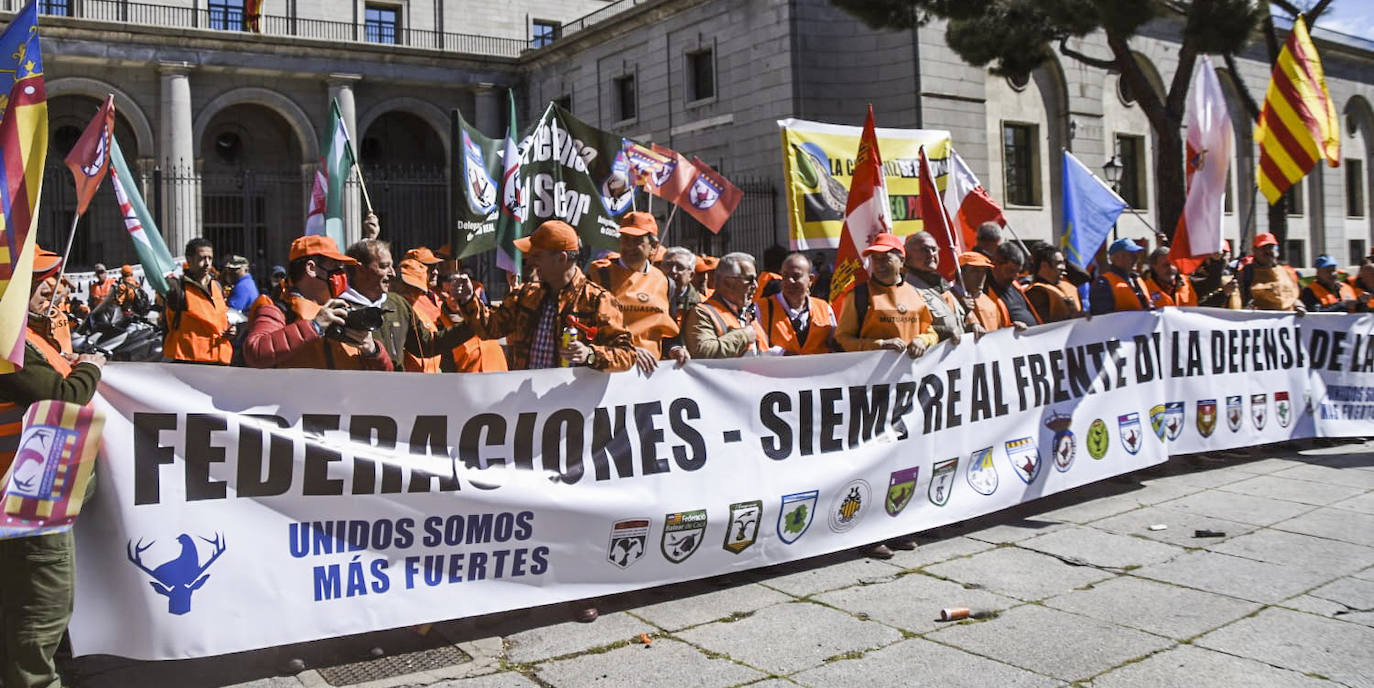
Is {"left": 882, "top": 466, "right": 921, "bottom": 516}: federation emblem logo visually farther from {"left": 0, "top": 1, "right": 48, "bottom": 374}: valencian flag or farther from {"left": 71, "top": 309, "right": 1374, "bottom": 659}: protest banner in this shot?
{"left": 0, "top": 1, "right": 48, "bottom": 374}: valencian flag

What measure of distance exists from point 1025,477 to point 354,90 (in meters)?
30.3

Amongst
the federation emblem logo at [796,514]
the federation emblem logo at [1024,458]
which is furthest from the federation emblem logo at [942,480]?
the federation emblem logo at [796,514]

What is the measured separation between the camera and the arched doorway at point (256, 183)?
1283 inches

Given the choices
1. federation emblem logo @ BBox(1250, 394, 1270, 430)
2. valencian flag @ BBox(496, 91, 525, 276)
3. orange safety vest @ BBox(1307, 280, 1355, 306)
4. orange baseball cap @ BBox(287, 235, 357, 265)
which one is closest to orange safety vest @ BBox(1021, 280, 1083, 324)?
federation emblem logo @ BBox(1250, 394, 1270, 430)

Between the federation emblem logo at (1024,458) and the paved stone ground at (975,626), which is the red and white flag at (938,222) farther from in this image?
the paved stone ground at (975,626)

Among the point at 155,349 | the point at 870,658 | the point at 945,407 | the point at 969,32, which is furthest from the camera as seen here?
the point at 969,32

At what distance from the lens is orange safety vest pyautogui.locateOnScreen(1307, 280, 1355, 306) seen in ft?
34.9

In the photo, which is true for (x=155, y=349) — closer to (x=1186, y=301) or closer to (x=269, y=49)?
(x=1186, y=301)

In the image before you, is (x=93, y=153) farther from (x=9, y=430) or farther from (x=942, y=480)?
(x=942, y=480)

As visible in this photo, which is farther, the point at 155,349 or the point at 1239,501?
the point at 155,349

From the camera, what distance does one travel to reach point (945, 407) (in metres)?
6.11

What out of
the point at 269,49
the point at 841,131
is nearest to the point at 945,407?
the point at 841,131

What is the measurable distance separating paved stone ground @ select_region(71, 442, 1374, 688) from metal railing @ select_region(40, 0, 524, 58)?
102ft

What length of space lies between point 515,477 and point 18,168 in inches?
84.8
